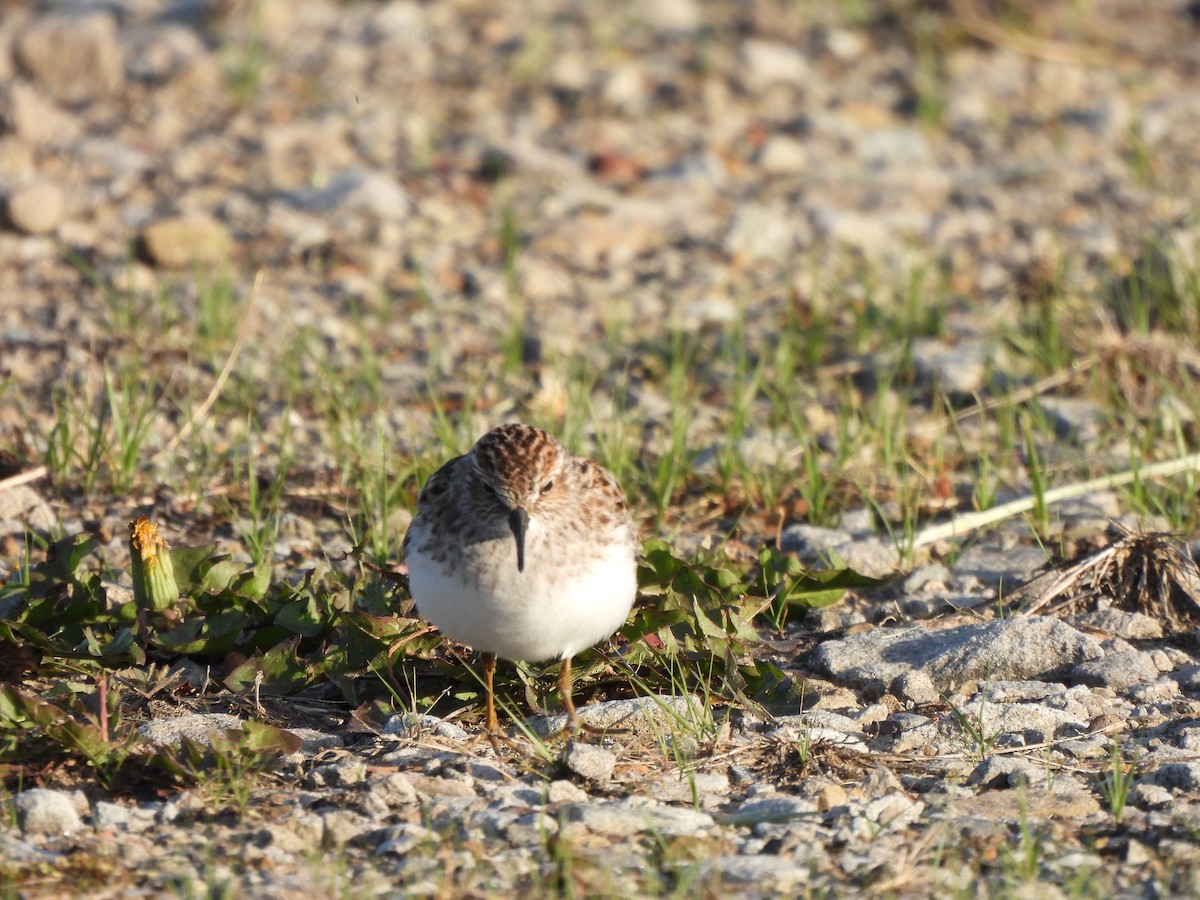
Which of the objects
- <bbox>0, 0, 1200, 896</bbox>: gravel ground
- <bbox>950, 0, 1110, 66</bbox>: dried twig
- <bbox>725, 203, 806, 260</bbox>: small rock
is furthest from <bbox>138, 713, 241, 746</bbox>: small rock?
<bbox>950, 0, 1110, 66</bbox>: dried twig

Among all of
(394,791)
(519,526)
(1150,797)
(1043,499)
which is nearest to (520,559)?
(519,526)

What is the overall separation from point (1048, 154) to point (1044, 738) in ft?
23.1

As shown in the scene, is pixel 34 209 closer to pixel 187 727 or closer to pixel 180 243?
pixel 180 243

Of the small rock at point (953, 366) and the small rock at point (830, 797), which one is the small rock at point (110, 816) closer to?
the small rock at point (830, 797)

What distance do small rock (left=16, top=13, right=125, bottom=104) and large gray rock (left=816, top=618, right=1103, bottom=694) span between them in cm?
728

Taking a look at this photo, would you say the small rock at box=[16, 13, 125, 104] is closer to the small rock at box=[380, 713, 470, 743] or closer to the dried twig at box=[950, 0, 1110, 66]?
the dried twig at box=[950, 0, 1110, 66]

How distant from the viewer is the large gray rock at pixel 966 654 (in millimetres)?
5414

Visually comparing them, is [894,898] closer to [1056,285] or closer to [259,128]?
[1056,285]

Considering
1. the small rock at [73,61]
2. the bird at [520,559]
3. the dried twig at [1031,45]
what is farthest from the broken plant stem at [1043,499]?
the small rock at [73,61]

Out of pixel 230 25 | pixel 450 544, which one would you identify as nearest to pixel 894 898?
pixel 450 544

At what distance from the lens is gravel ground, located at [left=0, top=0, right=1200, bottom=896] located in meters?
4.32

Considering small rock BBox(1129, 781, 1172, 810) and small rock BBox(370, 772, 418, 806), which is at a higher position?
small rock BBox(370, 772, 418, 806)

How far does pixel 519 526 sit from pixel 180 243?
4.74 m

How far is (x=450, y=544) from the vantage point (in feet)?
15.9
